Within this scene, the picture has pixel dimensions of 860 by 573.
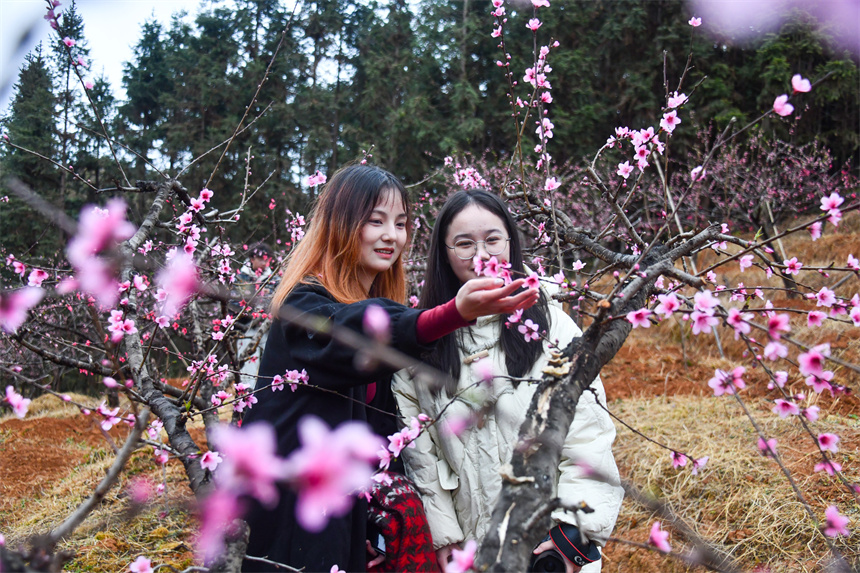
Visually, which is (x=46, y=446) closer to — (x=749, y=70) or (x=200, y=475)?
(x=200, y=475)

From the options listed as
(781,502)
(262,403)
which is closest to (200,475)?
(262,403)

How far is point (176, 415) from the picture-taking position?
1.61 metres

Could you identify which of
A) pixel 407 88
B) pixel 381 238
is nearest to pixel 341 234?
pixel 381 238

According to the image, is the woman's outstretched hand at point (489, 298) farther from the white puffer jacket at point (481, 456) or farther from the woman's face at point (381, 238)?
the woman's face at point (381, 238)

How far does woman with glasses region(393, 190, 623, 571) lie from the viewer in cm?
155

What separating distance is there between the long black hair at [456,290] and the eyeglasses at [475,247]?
0.24ft

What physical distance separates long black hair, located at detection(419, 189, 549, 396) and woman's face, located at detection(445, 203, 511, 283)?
0.11ft

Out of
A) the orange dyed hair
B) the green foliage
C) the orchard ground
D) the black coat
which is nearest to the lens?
the black coat

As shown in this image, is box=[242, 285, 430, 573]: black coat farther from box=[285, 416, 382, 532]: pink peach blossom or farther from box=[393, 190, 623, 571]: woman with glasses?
box=[285, 416, 382, 532]: pink peach blossom

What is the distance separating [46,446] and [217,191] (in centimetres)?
860

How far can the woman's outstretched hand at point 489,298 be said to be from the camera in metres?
1.05

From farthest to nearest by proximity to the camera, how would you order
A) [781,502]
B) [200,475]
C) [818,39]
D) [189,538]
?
[818,39] → [189,538] → [781,502] → [200,475]

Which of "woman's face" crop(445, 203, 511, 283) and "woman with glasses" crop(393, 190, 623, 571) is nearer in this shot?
"woman with glasses" crop(393, 190, 623, 571)

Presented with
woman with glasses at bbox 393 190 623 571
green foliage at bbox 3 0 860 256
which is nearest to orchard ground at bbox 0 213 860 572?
woman with glasses at bbox 393 190 623 571
